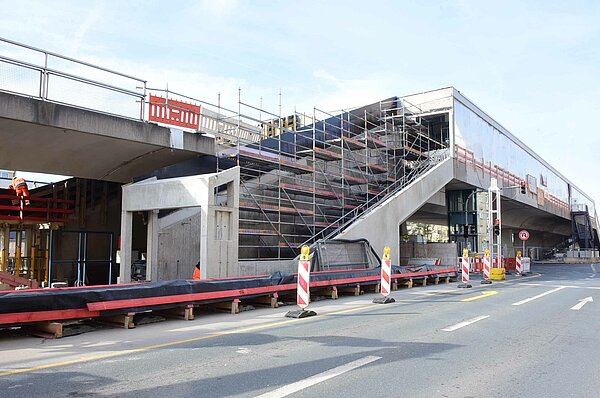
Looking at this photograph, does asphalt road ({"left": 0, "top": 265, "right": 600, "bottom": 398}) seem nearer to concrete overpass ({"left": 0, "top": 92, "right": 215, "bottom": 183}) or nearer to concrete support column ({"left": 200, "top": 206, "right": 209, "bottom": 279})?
concrete support column ({"left": 200, "top": 206, "right": 209, "bottom": 279})

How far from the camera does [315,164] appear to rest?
24.4 metres

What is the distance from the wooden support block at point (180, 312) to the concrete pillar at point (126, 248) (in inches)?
281

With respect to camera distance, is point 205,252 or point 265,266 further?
point 265,266

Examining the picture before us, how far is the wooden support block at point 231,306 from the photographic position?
40.0ft

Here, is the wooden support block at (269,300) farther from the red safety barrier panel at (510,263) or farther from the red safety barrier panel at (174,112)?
the red safety barrier panel at (510,263)

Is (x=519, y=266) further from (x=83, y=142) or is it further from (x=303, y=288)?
(x=83, y=142)

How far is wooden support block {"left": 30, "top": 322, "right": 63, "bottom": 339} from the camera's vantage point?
8.74 meters

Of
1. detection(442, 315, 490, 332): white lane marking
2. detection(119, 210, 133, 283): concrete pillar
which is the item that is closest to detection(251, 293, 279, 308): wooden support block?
detection(442, 315, 490, 332): white lane marking

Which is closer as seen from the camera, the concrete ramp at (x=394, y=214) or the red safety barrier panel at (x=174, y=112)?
the red safety barrier panel at (x=174, y=112)

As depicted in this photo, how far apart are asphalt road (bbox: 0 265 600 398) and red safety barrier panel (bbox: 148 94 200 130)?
26.4ft

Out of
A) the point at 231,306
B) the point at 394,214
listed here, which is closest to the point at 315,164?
the point at 394,214

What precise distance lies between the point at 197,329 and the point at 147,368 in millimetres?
3311

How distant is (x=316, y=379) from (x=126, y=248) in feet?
45.4

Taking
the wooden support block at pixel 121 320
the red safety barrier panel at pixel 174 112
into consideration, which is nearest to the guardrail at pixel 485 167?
the red safety barrier panel at pixel 174 112
